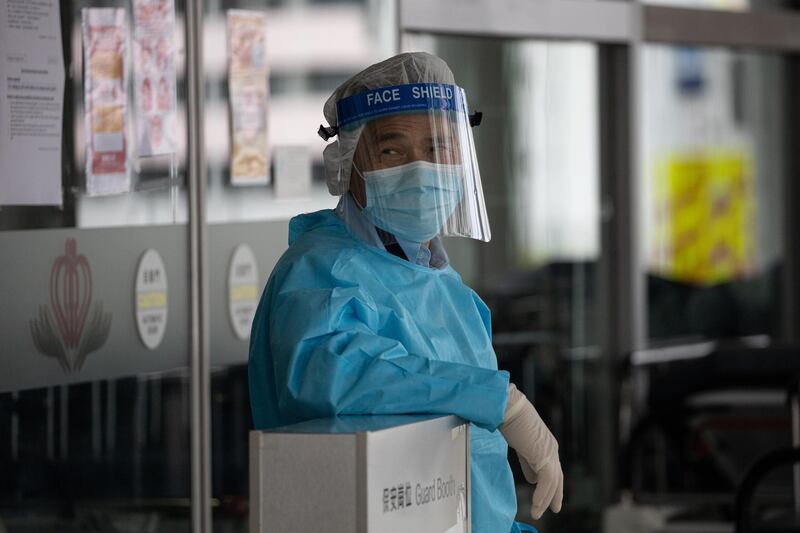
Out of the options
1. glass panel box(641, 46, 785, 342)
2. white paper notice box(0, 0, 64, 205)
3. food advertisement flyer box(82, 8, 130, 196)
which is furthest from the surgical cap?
glass panel box(641, 46, 785, 342)

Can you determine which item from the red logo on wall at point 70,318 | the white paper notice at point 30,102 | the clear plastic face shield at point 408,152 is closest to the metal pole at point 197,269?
the red logo on wall at point 70,318

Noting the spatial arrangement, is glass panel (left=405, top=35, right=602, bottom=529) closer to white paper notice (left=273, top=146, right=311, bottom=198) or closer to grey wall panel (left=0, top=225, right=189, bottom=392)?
white paper notice (left=273, top=146, right=311, bottom=198)

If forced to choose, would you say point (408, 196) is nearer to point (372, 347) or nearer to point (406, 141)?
point (406, 141)

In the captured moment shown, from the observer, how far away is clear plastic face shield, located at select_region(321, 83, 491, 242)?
7.65 ft

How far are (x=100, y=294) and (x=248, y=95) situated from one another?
0.87 m

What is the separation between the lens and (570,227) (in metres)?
5.67

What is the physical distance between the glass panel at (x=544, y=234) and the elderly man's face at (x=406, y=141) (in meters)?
2.72

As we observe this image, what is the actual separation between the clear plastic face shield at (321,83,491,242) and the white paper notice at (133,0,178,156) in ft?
4.72

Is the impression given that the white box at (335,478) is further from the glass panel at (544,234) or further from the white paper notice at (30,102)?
the glass panel at (544,234)

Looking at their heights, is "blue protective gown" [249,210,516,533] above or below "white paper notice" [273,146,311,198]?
below

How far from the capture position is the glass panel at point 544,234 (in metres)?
5.29

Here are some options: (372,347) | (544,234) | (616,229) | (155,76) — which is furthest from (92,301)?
(616,229)

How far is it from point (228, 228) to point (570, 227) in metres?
2.05

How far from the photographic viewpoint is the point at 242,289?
161 inches
